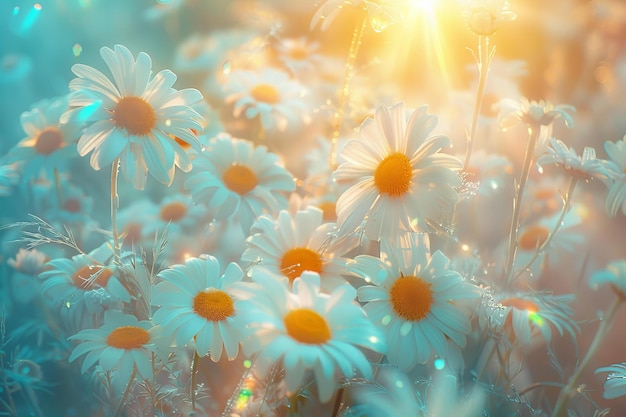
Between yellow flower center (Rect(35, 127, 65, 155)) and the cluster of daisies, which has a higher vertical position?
yellow flower center (Rect(35, 127, 65, 155))

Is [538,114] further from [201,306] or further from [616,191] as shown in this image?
[201,306]

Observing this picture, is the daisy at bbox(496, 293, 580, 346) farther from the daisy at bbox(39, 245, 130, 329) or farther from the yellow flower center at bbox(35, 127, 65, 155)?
the yellow flower center at bbox(35, 127, 65, 155)

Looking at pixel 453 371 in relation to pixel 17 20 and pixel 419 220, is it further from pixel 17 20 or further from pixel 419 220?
pixel 17 20

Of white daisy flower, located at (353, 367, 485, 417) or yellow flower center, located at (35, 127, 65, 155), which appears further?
yellow flower center, located at (35, 127, 65, 155)

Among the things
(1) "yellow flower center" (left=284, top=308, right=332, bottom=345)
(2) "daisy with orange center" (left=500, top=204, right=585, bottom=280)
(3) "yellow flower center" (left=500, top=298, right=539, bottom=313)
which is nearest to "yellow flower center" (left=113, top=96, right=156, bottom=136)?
(1) "yellow flower center" (left=284, top=308, right=332, bottom=345)

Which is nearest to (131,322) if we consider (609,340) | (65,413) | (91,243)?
(65,413)

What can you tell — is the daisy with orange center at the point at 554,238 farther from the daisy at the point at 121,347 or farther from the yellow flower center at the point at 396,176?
the daisy at the point at 121,347

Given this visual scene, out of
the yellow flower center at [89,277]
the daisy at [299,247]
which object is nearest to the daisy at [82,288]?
the yellow flower center at [89,277]
